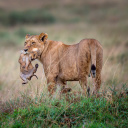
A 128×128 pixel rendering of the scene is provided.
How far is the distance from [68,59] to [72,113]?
1353 mm

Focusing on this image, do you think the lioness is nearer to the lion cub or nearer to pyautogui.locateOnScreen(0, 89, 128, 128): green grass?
the lion cub

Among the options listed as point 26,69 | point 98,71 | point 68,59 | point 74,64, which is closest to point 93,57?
point 98,71

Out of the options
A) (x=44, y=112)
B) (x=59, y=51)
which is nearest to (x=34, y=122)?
(x=44, y=112)

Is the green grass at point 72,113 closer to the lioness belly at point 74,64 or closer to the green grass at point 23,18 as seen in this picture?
the lioness belly at point 74,64

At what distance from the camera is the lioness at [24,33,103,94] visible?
4.79 m

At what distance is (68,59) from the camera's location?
5168mm

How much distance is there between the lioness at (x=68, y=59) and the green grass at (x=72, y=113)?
548 millimetres

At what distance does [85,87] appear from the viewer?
491 cm

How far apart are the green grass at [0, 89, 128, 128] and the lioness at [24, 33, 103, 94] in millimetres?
548

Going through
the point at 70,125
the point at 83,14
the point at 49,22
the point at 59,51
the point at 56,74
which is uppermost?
the point at 83,14

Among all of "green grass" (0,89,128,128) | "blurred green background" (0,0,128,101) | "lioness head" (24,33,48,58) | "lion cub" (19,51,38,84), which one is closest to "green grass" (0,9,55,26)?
"blurred green background" (0,0,128,101)

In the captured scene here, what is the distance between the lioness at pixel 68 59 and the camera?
188 inches

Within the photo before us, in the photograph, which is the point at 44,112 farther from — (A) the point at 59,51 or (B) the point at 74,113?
(A) the point at 59,51

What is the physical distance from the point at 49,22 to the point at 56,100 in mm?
27125
